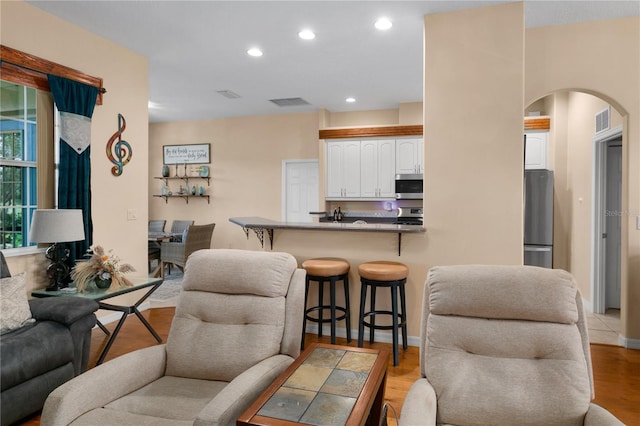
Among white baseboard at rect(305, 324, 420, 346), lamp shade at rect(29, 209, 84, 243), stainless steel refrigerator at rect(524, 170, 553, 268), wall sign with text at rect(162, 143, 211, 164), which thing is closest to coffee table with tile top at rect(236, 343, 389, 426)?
white baseboard at rect(305, 324, 420, 346)

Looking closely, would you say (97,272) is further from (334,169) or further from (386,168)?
(386,168)

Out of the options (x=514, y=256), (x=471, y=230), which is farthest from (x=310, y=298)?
(x=514, y=256)

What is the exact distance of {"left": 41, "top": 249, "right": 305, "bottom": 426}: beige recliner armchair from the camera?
1.57m

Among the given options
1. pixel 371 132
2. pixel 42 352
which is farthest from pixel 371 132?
pixel 42 352

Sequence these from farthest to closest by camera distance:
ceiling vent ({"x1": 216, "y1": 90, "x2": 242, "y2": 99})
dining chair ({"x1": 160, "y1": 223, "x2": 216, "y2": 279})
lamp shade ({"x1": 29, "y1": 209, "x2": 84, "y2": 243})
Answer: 1. ceiling vent ({"x1": 216, "y1": 90, "x2": 242, "y2": 99})
2. dining chair ({"x1": 160, "y1": 223, "x2": 216, "y2": 279})
3. lamp shade ({"x1": 29, "y1": 209, "x2": 84, "y2": 243})

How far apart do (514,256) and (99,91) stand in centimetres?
419

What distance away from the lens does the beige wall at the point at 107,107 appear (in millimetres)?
3366

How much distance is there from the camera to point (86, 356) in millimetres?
2656

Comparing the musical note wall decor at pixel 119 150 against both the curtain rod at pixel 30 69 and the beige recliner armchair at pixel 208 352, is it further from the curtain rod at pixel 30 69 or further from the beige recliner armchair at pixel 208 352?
the beige recliner armchair at pixel 208 352

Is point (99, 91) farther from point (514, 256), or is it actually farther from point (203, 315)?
point (514, 256)

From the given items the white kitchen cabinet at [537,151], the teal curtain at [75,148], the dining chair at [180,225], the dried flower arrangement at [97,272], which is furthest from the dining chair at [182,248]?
the white kitchen cabinet at [537,151]

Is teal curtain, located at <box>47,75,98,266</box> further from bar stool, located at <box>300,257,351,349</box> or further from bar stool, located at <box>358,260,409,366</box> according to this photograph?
bar stool, located at <box>358,260,409,366</box>

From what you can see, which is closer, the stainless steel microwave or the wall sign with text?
the stainless steel microwave

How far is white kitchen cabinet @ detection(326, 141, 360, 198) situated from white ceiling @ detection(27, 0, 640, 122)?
0.85 metres
